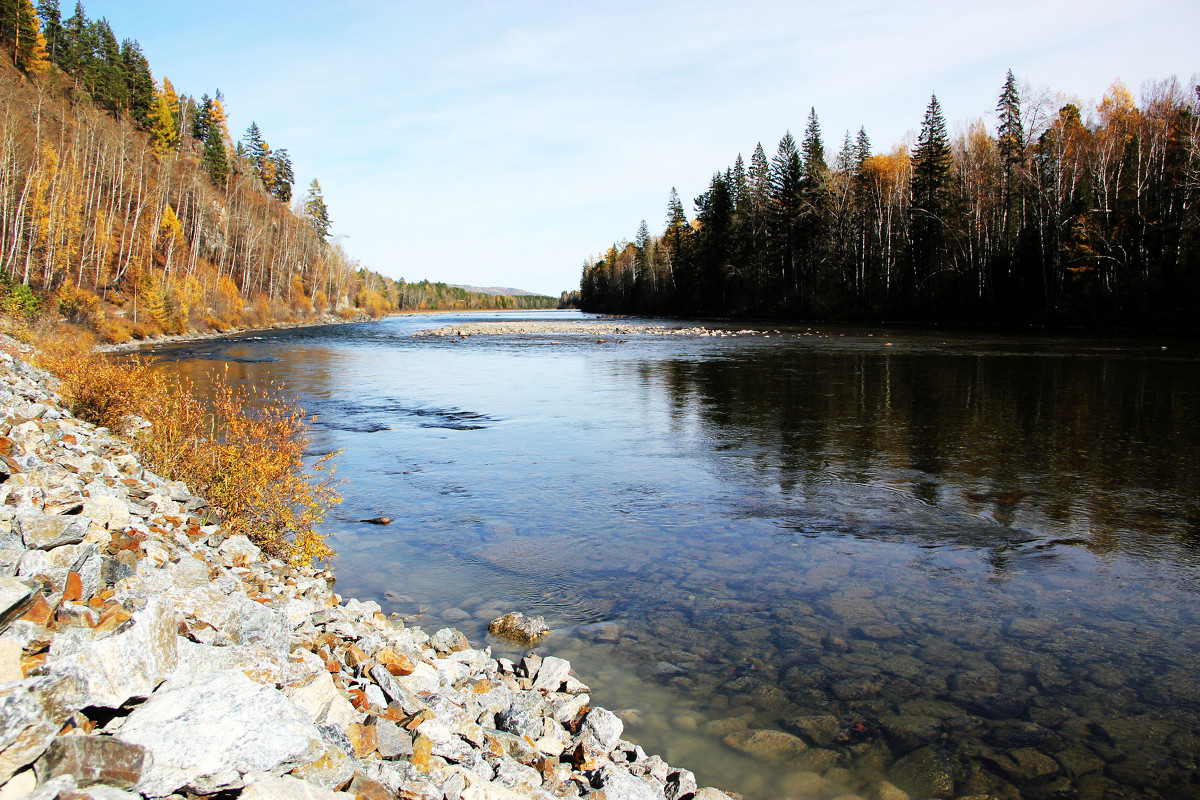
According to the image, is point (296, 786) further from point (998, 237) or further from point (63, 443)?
point (998, 237)

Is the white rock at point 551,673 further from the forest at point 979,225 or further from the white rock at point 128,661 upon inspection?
the forest at point 979,225

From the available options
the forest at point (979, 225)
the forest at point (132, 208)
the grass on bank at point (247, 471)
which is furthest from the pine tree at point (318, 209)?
the grass on bank at point (247, 471)

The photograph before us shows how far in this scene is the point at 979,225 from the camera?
5278cm

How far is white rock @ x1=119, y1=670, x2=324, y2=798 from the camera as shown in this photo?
2.75 m

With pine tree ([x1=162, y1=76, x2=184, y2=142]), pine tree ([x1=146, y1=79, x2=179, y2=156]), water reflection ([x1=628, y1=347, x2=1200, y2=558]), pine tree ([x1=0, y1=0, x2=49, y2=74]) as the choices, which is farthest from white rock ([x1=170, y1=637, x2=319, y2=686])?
pine tree ([x1=162, y1=76, x2=184, y2=142])

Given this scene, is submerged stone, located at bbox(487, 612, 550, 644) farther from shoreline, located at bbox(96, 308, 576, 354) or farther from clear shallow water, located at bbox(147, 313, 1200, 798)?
shoreline, located at bbox(96, 308, 576, 354)

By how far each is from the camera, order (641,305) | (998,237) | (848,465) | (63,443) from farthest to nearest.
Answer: (641,305) < (998,237) < (848,465) < (63,443)

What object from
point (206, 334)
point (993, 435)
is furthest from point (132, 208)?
point (993, 435)

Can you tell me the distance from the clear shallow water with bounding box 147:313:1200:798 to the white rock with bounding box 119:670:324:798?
2.57 meters

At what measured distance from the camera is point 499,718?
4.54 meters

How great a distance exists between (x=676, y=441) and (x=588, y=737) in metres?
10.4

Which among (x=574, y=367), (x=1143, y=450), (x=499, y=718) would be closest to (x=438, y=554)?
(x=499, y=718)

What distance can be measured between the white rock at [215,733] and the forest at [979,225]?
154 ft

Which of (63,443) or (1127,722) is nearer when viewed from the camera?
(1127,722)
